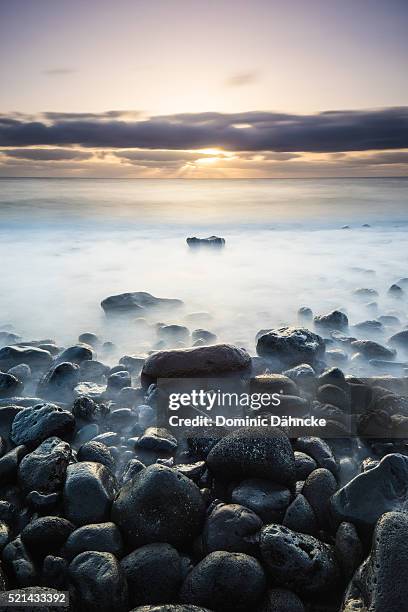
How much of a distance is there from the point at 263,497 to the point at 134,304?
4.32 m

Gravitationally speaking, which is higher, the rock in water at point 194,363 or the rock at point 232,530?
the rock in water at point 194,363

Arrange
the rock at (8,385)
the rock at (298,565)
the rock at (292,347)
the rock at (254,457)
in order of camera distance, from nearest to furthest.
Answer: the rock at (298,565) → the rock at (254,457) → the rock at (8,385) → the rock at (292,347)

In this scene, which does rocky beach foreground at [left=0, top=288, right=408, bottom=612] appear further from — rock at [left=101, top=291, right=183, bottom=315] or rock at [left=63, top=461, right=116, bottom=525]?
rock at [left=101, top=291, right=183, bottom=315]

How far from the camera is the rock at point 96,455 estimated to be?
3254mm

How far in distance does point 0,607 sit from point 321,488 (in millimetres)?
1673

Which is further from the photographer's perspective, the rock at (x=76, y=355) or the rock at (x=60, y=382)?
the rock at (x=76, y=355)

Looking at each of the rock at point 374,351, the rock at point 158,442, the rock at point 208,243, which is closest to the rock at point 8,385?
the rock at point 158,442

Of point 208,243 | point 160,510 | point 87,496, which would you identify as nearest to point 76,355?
point 87,496

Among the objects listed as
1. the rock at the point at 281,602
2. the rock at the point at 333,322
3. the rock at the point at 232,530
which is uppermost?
the rock at the point at 333,322

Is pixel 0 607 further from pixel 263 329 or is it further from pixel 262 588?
pixel 263 329

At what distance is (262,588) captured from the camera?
2404 mm

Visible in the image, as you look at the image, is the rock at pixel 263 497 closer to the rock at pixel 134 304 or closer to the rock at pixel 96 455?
the rock at pixel 96 455

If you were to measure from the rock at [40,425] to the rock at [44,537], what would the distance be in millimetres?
821

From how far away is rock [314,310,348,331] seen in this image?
6062 millimetres
